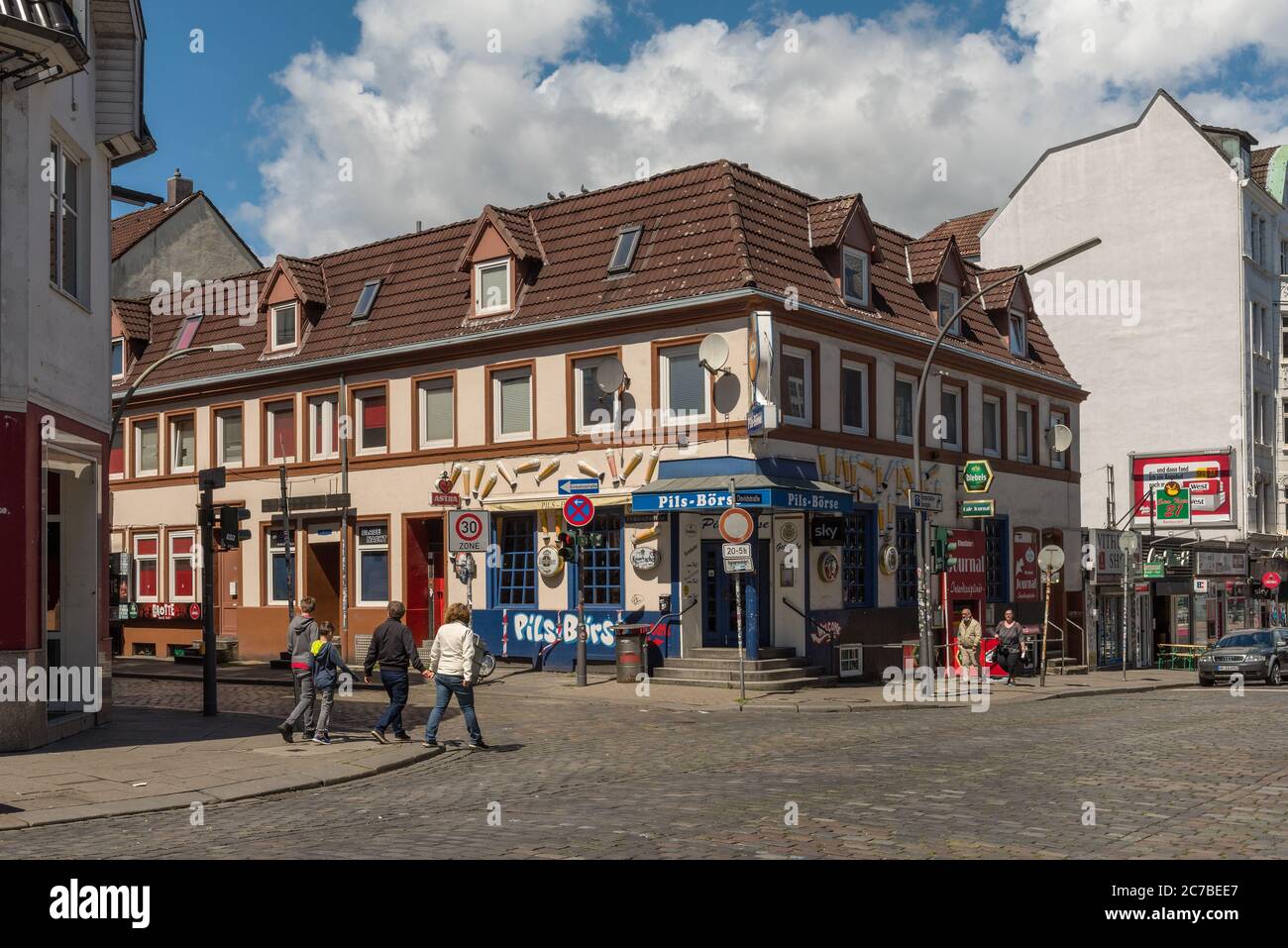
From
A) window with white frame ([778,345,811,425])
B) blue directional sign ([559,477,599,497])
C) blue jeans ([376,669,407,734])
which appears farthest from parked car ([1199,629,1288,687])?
blue jeans ([376,669,407,734])

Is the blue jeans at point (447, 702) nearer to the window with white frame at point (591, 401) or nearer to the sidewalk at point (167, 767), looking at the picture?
the sidewalk at point (167, 767)

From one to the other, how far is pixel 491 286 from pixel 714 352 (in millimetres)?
7089

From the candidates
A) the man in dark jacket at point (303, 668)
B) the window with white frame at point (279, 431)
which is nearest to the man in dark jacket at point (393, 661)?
the man in dark jacket at point (303, 668)

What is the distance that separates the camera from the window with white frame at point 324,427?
33781mm

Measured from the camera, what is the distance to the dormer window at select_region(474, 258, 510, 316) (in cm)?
3117

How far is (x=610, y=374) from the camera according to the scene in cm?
2823

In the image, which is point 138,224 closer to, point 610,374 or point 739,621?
point 610,374

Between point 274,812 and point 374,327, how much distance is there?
73.6 feet

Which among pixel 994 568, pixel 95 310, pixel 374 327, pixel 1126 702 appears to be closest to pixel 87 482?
pixel 95 310

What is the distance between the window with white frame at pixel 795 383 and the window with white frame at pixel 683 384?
150 cm

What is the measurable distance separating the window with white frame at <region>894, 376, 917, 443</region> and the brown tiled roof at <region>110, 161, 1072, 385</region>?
46.8 inches

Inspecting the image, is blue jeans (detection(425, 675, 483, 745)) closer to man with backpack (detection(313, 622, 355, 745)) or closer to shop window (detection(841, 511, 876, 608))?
man with backpack (detection(313, 622, 355, 745))
